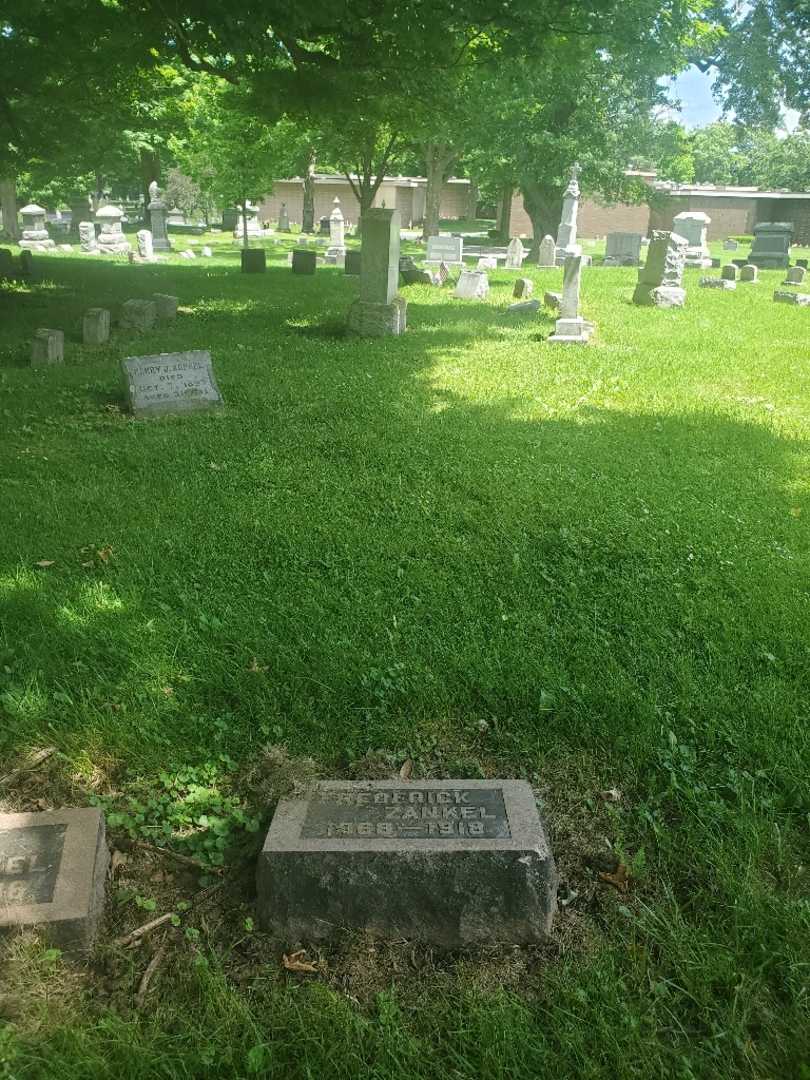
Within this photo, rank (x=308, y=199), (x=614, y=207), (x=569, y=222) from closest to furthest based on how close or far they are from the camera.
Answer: (x=569, y=222), (x=308, y=199), (x=614, y=207)

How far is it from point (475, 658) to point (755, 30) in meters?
46.9

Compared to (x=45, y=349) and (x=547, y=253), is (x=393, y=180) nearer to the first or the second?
(x=547, y=253)

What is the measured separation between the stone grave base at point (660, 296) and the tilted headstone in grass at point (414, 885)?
15.9m

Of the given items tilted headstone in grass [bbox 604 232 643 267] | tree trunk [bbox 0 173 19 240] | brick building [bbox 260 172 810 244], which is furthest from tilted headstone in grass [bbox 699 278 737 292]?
tree trunk [bbox 0 173 19 240]

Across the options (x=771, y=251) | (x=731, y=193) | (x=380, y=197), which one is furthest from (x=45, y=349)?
(x=731, y=193)

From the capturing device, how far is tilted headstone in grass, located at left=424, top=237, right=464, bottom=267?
2512cm

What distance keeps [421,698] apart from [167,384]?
222 inches

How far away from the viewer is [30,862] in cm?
272

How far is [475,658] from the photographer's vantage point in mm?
4066

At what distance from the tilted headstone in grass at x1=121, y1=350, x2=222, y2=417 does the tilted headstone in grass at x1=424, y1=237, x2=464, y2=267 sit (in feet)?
59.9

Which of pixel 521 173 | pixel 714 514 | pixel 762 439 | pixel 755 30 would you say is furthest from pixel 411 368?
pixel 755 30

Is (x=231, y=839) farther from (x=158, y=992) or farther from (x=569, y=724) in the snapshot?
(x=569, y=724)

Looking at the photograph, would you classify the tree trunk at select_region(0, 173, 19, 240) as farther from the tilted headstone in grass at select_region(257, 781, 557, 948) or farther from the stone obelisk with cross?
the tilted headstone in grass at select_region(257, 781, 557, 948)

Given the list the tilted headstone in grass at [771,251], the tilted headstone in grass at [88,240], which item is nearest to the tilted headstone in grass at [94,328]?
the tilted headstone in grass at [88,240]
